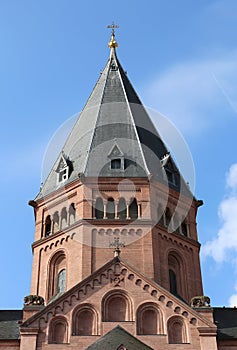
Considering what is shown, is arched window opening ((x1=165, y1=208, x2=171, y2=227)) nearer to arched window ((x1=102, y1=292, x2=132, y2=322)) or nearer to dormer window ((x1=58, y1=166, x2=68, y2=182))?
dormer window ((x1=58, y1=166, x2=68, y2=182))

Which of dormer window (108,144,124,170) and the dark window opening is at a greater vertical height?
dormer window (108,144,124,170)

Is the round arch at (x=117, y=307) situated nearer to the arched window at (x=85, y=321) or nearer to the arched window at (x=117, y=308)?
the arched window at (x=117, y=308)

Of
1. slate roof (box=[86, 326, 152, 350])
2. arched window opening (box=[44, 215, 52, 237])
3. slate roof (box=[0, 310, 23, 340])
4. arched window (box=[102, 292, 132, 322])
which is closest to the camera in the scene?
slate roof (box=[86, 326, 152, 350])

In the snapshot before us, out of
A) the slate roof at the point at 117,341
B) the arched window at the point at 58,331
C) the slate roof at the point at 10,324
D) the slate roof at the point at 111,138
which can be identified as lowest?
the slate roof at the point at 117,341

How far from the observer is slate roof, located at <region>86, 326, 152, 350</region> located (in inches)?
1198

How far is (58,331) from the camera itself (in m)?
32.9

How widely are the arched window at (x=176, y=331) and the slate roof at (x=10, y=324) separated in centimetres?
846

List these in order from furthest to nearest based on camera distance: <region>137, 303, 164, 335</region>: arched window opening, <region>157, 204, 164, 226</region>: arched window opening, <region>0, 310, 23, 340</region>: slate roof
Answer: <region>157, 204, 164, 226</region>: arched window opening < <region>0, 310, 23, 340</region>: slate roof < <region>137, 303, 164, 335</region>: arched window opening

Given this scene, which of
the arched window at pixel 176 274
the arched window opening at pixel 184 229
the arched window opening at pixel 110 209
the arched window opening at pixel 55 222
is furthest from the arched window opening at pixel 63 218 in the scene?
the arched window opening at pixel 184 229

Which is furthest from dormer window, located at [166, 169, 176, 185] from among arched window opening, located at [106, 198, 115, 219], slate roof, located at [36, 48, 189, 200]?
arched window opening, located at [106, 198, 115, 219]

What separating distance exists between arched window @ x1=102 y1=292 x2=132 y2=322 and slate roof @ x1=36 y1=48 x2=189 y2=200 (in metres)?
10.9

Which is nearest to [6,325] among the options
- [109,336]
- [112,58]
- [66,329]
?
[66,329]

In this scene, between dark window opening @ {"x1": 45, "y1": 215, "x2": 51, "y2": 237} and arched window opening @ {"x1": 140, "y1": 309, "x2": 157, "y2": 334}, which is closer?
arched window opening @ {"x1": 140, "y1": 309, "x2": 157, "y2": 334}

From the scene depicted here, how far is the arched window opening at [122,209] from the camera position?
1628 inches
